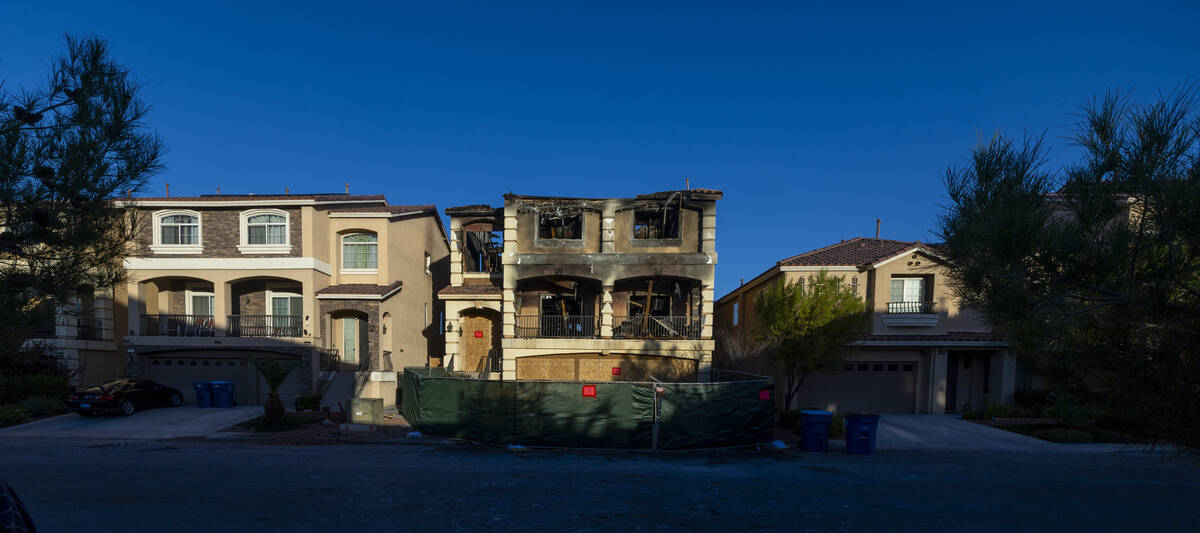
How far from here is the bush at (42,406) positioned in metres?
15.7

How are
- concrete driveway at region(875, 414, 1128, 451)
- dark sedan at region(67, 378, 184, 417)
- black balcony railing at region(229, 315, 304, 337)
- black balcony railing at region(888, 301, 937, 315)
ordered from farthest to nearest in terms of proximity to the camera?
black balcony railing at region(229, 315, 304, 337)
black balcony railing at region(888, 301, 937, 315)
dark sedan at region(67, 378, 184, 417)
concrete driveway at region(875, 414, 1128, 451)

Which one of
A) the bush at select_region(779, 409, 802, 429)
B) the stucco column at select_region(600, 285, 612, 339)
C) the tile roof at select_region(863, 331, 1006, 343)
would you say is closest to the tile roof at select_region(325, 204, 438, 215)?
the stucco column at select_region(600, 285, 612, 339)

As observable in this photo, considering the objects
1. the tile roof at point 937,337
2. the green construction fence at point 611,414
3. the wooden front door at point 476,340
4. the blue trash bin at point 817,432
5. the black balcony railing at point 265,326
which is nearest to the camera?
the green construction fence at point 611,414

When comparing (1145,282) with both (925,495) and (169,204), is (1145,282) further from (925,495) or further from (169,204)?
(169,204)

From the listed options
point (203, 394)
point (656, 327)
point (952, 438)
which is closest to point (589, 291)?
point (656, 327)

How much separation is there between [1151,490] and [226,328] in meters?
28.3

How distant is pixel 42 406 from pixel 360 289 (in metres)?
9.97

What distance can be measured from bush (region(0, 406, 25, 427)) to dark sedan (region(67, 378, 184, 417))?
3.39 ft

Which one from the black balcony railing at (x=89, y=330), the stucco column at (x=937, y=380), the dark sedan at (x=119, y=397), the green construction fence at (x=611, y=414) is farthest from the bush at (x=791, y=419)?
the black balcony railing at (x=89, y=330)

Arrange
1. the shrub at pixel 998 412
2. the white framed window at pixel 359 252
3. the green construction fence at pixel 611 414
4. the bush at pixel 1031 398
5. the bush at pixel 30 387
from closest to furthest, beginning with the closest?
the green construction fence at pixel 611 414 < the bush at pixel 30 387 < the shrub at pixel 998 412 < the bush at pixel 1031 398 < the white framed window at pixel 359 252

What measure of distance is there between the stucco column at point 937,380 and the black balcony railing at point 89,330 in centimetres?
3404

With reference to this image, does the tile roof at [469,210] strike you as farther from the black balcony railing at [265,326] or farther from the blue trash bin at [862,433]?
the blue trash bin at [862,433]

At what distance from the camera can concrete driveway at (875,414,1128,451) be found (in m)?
13.9

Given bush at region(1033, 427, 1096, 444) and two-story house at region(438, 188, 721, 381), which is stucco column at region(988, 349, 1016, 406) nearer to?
bush at region(1033, 427, 1096, 444)
